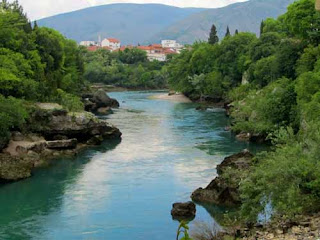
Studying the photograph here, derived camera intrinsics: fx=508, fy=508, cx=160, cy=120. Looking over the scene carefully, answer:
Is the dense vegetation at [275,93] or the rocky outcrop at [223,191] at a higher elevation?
the dense vegetation at [275,93]

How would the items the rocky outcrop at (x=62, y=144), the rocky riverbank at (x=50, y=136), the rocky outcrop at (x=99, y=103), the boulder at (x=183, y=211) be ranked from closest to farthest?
the boulder at (x=183, y=211) → the rocky riverbank at (x=50, y=136) → the rocky outcrop at (x=62, y=144) → the rocky outcrop at (x=99, y=103)

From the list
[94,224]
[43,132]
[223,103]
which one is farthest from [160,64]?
[94,224]

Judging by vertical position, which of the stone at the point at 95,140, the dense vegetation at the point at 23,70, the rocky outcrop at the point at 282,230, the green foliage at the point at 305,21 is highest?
the green foliage at the point at 305,21

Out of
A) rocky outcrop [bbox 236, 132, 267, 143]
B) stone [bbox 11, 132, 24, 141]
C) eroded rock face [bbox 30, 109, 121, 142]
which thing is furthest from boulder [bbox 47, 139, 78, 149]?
rocky outcrop [bbox 236, 132, 267, 143]

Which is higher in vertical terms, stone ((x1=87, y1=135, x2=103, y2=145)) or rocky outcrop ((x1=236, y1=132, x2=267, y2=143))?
rocky outcrop ((x1=236, y1=132, x2=267, y2=143))

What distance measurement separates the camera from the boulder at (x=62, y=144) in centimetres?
3959

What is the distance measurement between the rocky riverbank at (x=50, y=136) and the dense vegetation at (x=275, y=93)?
13379 millimetres

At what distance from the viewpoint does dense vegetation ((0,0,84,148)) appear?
38.5 m

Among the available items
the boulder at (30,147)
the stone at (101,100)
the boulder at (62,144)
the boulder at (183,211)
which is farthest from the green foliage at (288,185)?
the stone at (101,100)

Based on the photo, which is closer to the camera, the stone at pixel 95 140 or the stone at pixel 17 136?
the stone at pixel 17 136

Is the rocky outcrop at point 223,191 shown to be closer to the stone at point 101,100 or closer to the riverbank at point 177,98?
the stone at point 101,100

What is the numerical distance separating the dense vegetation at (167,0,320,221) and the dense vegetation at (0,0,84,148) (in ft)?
62.0

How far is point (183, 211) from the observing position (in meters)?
24.7

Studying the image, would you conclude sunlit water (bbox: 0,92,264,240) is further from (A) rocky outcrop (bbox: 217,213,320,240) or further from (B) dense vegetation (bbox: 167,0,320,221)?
(B) dense vegetation (bbox: 167,0,320,221)
